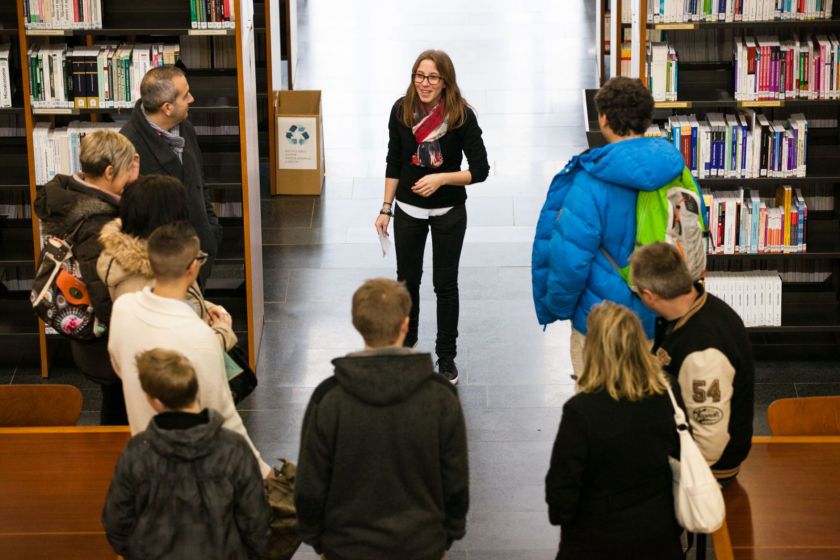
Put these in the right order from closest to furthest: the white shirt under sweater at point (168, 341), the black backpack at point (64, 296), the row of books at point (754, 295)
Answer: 1. the white shirt under sweater at point (168, 341)
2. the black backpack at point (64, 296)
3. the row of books at point (754, 295)

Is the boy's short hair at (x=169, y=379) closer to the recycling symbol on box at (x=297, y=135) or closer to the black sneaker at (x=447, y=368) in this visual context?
the black sneaker at (x=447, y=368)

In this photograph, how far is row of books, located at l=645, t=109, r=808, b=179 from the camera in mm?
6656

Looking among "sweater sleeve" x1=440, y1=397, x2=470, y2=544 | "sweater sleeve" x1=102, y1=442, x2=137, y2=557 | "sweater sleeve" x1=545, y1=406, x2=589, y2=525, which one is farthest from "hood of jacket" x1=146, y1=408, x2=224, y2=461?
"sweater sleeve" x1=545, y1=406, x2=589, y2=525

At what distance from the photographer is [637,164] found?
4.86 m

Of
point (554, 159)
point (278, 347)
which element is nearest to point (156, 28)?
point (278, 347)

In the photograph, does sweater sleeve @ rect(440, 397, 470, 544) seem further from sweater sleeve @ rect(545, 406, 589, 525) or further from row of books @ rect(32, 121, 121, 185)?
row of books @ rect(32, 121, 121, 185)

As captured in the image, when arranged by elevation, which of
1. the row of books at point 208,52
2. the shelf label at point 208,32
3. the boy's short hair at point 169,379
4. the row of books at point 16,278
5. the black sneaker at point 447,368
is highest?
the shelf label at point 208,32

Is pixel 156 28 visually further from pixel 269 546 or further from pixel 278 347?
pixel 269 546

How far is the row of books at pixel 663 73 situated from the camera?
659 cm

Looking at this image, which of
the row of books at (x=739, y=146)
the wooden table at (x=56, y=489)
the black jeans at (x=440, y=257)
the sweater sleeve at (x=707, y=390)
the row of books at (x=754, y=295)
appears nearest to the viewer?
the sweater sleeve at (x=707, y=390)

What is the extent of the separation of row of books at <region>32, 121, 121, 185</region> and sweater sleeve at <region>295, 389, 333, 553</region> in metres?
3.60

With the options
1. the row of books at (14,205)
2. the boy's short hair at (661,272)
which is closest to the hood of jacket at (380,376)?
the boy's short hair at (661,272)

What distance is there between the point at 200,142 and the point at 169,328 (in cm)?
349

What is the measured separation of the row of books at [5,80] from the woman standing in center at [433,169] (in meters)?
2.05
